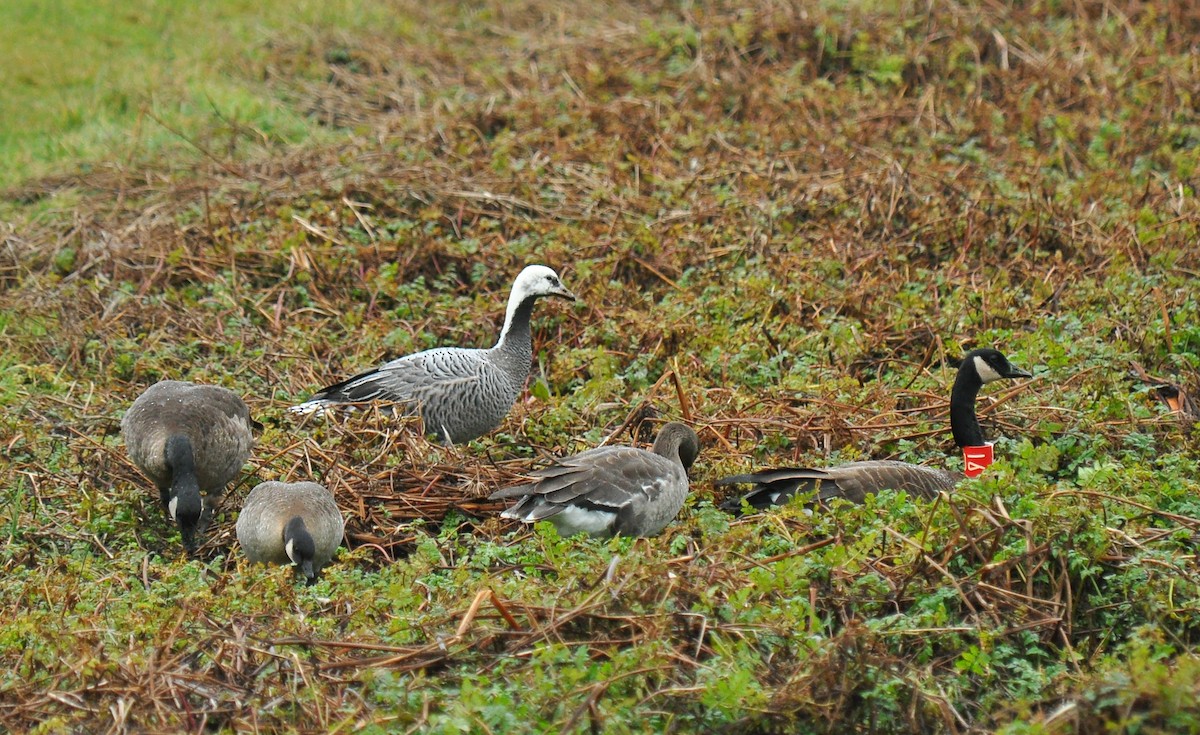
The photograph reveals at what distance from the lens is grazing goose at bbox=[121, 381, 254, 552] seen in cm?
721

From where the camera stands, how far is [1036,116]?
13.4 m

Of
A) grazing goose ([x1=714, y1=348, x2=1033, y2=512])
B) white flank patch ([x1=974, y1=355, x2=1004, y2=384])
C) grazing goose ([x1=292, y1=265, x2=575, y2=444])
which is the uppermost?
white flank patch ([x1=974, y1=355, x2=1004, y2=384])

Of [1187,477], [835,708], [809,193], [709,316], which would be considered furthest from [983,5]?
[835,708]

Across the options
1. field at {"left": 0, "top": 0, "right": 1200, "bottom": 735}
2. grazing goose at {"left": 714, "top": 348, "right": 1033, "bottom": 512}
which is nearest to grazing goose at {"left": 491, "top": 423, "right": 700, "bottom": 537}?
field at {"left": 0, "top": 0, "right": 1200, "bottom": 735}

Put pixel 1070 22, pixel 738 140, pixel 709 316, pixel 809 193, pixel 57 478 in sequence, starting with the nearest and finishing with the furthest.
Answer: pixel 57 478 < pixel 709 316 < pixel 809 193 < pixel 738 140 < pixel 1070 22

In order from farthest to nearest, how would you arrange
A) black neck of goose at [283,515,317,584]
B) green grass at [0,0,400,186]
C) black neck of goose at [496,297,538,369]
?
green grass at [0,0,400,186], black neck of goose at [496,297,538,369], black neck of goose at [283,515,317,584]

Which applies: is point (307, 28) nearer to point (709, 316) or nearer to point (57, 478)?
point (709, 316)

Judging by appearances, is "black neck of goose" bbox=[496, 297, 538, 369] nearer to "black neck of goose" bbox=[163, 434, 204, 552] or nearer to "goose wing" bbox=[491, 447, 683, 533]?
"goose wing" bbox=[491, 447, 683, 533]

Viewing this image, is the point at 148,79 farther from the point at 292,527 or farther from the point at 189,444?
the point at 292,527

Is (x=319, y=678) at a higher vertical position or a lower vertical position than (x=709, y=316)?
higher

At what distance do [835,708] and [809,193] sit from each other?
7.46 metres

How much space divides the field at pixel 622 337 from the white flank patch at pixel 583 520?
306 millimetres

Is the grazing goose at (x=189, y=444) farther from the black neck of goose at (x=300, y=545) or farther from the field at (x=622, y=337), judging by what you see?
the black neck of goose at (x=300, y=545)

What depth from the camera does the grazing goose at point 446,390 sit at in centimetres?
859
